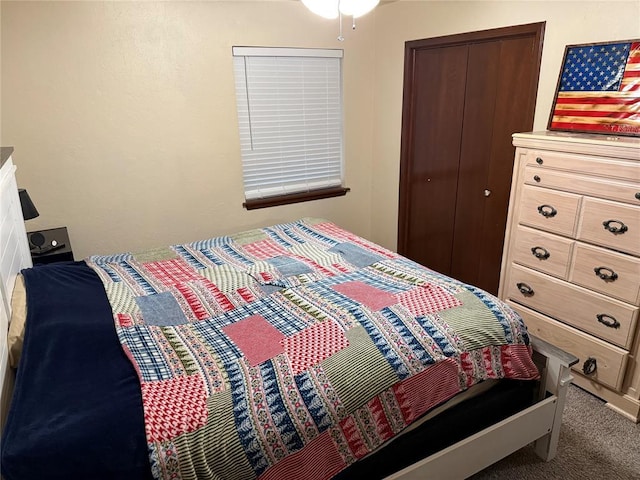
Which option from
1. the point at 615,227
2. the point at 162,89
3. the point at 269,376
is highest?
the point at 162,89

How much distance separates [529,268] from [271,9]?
2.46 meters

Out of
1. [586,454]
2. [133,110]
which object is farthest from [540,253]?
[133,110]

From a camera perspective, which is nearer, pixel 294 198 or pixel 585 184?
pixel 585 184

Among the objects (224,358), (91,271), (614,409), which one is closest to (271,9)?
(91,271)

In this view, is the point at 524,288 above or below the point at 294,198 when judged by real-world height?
below

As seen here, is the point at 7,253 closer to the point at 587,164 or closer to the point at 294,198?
the point at 294,198

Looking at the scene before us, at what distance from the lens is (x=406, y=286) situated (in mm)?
2154

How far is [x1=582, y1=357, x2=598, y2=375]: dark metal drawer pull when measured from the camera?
233 centimetres

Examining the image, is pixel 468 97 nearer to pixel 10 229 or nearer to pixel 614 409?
pixel 614 409

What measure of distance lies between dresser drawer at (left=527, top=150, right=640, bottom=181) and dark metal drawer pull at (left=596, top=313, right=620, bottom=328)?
0.66m

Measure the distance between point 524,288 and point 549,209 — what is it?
482 mm

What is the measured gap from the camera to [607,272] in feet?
7.13

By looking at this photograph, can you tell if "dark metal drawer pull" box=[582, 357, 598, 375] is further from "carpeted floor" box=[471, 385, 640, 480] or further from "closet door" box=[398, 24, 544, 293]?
"closet door" box=[398, 24, 544, 293]

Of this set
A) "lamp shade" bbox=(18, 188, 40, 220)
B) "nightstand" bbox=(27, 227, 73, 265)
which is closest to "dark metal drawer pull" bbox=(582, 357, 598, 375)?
"nightstand" bbox=(27, 227, 73, 265)
